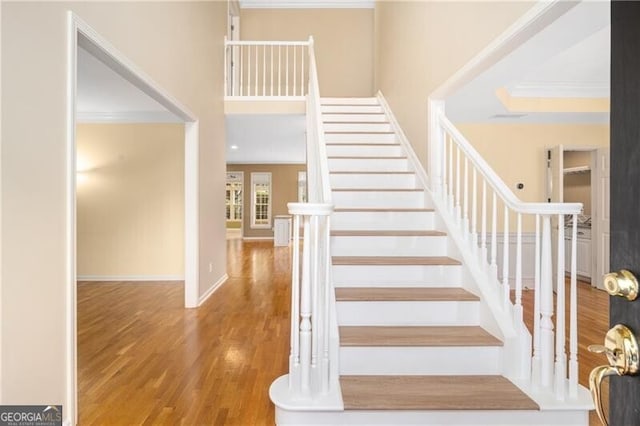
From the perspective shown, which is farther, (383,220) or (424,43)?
(424,43)

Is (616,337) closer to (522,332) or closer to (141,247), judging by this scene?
(522,332)

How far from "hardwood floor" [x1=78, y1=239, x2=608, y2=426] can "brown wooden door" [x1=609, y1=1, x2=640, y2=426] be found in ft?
5.51

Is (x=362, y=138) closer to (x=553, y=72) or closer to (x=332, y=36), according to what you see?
(x=553, y=72)

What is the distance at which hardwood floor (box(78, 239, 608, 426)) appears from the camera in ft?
6.61

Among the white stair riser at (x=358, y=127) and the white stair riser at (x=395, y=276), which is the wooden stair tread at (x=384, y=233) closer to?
the white stair riser at (x=395, y=276)

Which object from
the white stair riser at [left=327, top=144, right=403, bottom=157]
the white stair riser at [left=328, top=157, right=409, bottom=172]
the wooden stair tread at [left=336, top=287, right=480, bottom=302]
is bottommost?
the wooden stair tread at [left=336, top=287, right=480, bottom=302]

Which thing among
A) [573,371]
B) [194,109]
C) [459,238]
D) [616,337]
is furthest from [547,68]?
[616,337]

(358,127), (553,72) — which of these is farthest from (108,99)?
(553,72)

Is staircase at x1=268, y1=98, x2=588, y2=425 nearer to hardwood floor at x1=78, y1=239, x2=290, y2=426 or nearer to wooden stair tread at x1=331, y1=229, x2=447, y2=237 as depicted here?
wooden stair tread at x1=331, y1=229, x2=447, y2=237

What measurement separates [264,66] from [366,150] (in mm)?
2426

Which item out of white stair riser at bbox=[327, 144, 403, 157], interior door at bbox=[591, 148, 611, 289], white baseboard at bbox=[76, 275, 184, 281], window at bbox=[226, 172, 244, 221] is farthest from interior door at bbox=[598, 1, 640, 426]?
window at bbox=[226, 172, 244, 221]

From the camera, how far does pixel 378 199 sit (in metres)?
3.47

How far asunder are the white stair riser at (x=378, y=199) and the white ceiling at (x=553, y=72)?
Result: 988 mm

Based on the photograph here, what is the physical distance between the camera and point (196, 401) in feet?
6.86
